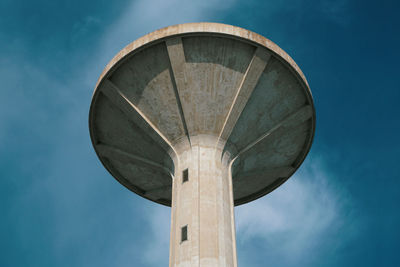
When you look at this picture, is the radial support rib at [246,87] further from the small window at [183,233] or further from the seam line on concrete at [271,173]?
the small window at [183,233]

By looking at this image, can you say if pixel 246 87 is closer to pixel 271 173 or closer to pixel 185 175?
pixel 185 175

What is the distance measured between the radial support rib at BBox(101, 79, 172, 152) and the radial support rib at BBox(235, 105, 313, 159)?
3.58 m

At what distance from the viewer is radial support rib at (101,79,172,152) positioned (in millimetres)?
18688

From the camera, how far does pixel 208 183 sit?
57.8ft

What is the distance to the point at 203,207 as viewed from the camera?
55.2 ft

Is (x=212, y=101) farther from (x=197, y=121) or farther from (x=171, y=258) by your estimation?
(x=171, y=258)

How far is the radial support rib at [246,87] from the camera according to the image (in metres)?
17.7

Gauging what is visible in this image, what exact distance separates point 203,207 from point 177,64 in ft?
19.3

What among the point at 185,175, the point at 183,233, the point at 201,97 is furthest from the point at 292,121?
the point at 183,233

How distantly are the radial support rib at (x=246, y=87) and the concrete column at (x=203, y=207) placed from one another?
0.87 meters

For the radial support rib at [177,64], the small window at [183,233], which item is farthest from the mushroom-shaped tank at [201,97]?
the small window at [183,233]

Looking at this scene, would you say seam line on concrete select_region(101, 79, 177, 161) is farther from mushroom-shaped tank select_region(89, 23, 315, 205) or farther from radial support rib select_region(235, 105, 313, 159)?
radial support rib select_region(235, 105, 313, 159)

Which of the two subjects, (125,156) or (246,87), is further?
(125,156)

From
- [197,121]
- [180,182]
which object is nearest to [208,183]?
[180,182]
